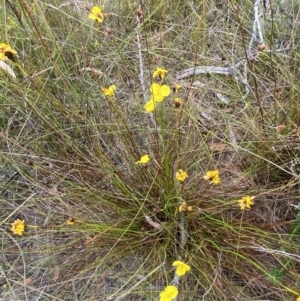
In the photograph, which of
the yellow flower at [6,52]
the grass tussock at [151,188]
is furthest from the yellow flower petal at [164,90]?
the yellow flower at [6,52]

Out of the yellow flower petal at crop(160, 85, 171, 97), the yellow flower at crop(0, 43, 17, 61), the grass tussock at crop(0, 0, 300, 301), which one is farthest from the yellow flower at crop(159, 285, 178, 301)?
the yellow flower at crop(0, 43, 17, 61)

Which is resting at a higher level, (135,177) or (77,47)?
(77,47)

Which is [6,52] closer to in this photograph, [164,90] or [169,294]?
[164,90]

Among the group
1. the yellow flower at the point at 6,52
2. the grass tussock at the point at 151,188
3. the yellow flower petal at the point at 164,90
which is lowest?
the grass tussock at the point at 151,188

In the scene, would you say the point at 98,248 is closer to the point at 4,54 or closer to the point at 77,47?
the point at 4,54

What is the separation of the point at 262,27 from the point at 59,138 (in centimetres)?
74

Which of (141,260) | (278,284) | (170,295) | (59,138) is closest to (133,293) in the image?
(141,260)

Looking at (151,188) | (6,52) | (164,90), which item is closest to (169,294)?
(151,188)

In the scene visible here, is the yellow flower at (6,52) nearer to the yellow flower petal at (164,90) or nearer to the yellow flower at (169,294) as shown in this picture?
the yellow flower petal at (164,90)

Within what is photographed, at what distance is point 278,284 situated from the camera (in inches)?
38.2

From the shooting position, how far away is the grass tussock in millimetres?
1003

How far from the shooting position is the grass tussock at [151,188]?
1.00 m

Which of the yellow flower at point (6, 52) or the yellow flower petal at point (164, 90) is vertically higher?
the yellow flower at point (6, 52)

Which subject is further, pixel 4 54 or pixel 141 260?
pixel 141 260
